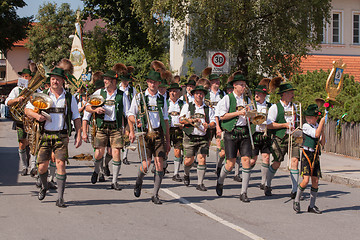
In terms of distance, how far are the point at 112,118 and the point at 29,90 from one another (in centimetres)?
161

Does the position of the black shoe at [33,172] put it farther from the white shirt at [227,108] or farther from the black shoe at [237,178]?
the white shirt at [227,108]

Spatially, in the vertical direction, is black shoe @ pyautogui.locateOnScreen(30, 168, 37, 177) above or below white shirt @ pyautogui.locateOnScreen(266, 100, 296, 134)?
below

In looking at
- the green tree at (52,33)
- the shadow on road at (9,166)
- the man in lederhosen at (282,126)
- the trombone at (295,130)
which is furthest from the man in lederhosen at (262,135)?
the green tree at (52,33)

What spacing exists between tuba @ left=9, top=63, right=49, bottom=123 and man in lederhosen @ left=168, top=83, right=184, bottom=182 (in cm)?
286

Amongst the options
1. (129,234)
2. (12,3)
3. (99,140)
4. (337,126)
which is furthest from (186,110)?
(12,3)

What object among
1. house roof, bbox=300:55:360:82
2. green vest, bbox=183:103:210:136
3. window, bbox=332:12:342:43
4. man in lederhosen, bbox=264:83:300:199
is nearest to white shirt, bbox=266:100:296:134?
man in lederhosen, bbox=264:83:300:199

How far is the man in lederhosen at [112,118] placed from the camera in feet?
32.9

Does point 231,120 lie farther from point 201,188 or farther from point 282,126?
point 201,188

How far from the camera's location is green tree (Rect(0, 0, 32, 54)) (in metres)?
42.1

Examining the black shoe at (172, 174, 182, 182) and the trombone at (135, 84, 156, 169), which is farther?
the black shoe at (172, 174, 182, 182)

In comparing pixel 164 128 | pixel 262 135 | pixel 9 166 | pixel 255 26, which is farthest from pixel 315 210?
pixel 255 26

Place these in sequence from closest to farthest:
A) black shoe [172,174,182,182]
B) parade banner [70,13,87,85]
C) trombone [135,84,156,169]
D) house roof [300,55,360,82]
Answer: trombone [135,84,156,169] < black shoe [172,174,182,182] < parade banner [70,13,87,85] < house roof [300,55,360,82]

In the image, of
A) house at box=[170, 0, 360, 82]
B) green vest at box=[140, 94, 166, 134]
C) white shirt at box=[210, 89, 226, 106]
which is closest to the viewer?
green vest at box=[140, 94, 166, 134]

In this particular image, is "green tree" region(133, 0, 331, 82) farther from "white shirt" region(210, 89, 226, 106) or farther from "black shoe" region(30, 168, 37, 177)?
"black shoe" region(30, 168, 37, 177)
